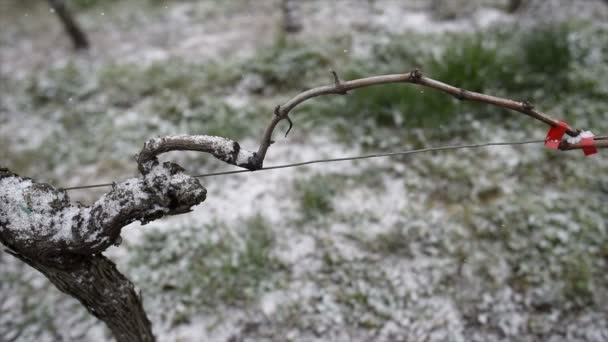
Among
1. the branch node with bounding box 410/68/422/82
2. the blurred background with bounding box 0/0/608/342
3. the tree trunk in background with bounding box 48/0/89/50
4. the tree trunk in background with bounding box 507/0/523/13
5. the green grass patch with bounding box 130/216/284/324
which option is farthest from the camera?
the tree trunk in background with bounding box 48/0/89/50

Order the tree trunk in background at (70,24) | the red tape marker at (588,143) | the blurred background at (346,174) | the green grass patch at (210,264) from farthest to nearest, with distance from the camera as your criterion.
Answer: the tree trunk in background at (70,24) < the green grass patch at (210,264) < the blurred background at (346,174) < the red tape marker at (588,143)

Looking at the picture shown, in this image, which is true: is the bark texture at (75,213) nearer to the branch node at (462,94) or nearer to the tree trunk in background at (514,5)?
the branch node at (462,94)

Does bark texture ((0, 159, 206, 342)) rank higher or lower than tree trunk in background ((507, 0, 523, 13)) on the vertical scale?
higher

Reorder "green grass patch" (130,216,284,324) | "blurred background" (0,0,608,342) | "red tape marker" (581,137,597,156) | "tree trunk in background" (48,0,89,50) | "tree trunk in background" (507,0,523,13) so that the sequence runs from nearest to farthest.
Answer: "red tape marker" (581,137,597,156)
"blurred background" (0,0,608,342)
"green grass patch" (130,216,284,324)
"tree trunk in background" (507,0,523,13)
"tree trunk in background" (48,0,89,50)

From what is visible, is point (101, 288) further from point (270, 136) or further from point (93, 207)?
point (270, 136)

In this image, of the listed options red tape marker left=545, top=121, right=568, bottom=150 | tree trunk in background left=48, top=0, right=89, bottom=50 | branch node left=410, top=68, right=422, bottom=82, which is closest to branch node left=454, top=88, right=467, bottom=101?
branch node left=410, top=68, right=422, bottom=82

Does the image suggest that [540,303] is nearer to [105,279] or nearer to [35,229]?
[105,279]

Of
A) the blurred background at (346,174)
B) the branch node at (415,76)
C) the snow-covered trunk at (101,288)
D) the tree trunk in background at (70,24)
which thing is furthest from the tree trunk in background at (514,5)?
the tree trunk in background at (70,24)

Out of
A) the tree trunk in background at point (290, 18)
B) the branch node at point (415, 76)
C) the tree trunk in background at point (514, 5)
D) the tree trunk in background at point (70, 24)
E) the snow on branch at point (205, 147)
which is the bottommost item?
the branch node at point (415, 76)

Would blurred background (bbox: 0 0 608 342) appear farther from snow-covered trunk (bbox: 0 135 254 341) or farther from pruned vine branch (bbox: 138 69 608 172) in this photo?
pruned vine branch (bbox: 138 69 608 172)
